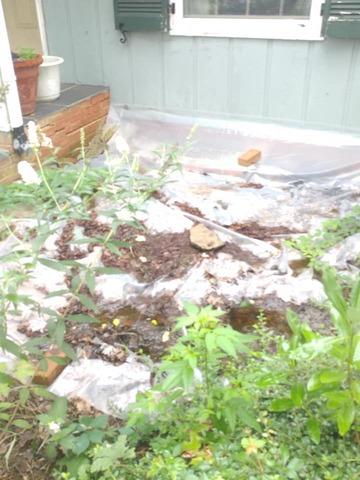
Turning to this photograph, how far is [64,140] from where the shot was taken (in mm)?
3799

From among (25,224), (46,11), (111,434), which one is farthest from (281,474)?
(46,11)

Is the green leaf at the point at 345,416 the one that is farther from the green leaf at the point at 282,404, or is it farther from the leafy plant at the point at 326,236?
the leafy plant at the point at 326,236

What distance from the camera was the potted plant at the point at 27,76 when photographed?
11.3 ft

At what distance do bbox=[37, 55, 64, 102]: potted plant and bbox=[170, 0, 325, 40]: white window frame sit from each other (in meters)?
1.00

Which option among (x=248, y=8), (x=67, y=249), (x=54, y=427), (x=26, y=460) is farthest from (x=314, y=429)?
(x=248, y=8)

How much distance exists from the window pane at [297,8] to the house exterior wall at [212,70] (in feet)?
0.64

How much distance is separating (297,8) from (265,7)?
236 millimetres

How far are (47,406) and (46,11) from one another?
12.0 feet

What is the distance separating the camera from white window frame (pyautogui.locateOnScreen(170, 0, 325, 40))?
340 cm

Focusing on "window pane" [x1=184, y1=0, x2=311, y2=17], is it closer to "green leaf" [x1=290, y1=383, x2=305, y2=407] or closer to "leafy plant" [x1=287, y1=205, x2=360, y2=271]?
"leafy plant" [x1=287, y1=205, x2=360, y2=271]

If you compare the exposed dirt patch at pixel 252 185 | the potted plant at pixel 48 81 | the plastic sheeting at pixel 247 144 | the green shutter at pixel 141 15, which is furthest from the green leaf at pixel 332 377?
the potted plant at pixel 48 81

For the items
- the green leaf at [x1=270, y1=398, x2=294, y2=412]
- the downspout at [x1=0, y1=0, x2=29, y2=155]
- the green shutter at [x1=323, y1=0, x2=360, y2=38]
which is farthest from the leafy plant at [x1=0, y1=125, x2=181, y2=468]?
the green shutter at [x1=323, y1=0, x2=360, y2=38]

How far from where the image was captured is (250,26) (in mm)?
3578

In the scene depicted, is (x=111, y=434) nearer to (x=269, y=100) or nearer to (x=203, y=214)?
(x=203, y=214)
